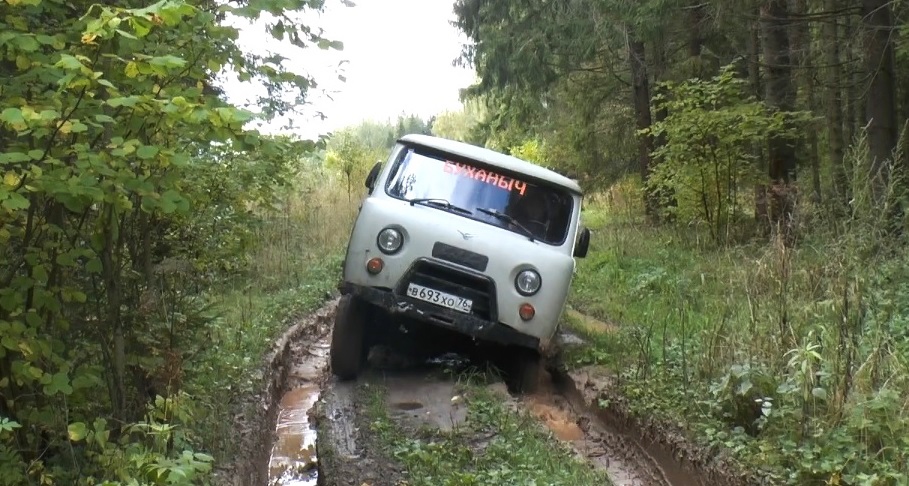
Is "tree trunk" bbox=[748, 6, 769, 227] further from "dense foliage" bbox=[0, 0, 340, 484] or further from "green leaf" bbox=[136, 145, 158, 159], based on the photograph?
"green leaf" bbox=[136, 145, 158, 159]

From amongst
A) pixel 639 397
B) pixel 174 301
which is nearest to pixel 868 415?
pixel 639 397

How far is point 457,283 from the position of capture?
6238mm

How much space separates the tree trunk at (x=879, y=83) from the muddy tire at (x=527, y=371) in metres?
5.42

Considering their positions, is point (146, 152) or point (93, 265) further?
point (93, 265)

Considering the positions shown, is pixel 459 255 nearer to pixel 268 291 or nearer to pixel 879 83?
pixel 268 291

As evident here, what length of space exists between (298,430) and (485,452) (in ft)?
6.32

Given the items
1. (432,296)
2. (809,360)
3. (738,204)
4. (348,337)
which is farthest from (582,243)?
(738,204)

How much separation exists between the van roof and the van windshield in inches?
3.3

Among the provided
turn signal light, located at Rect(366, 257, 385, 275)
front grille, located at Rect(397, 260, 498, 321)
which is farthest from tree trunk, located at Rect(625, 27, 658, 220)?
turn signal light, located at Rect(366, 257, 385, 275)

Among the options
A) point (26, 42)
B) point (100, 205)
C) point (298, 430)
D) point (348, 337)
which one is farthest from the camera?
point (348, 337)

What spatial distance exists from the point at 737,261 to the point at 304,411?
4718mm

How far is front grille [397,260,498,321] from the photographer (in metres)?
6.17

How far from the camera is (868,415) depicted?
4031 millimetres

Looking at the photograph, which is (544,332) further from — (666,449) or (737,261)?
(737,261)
